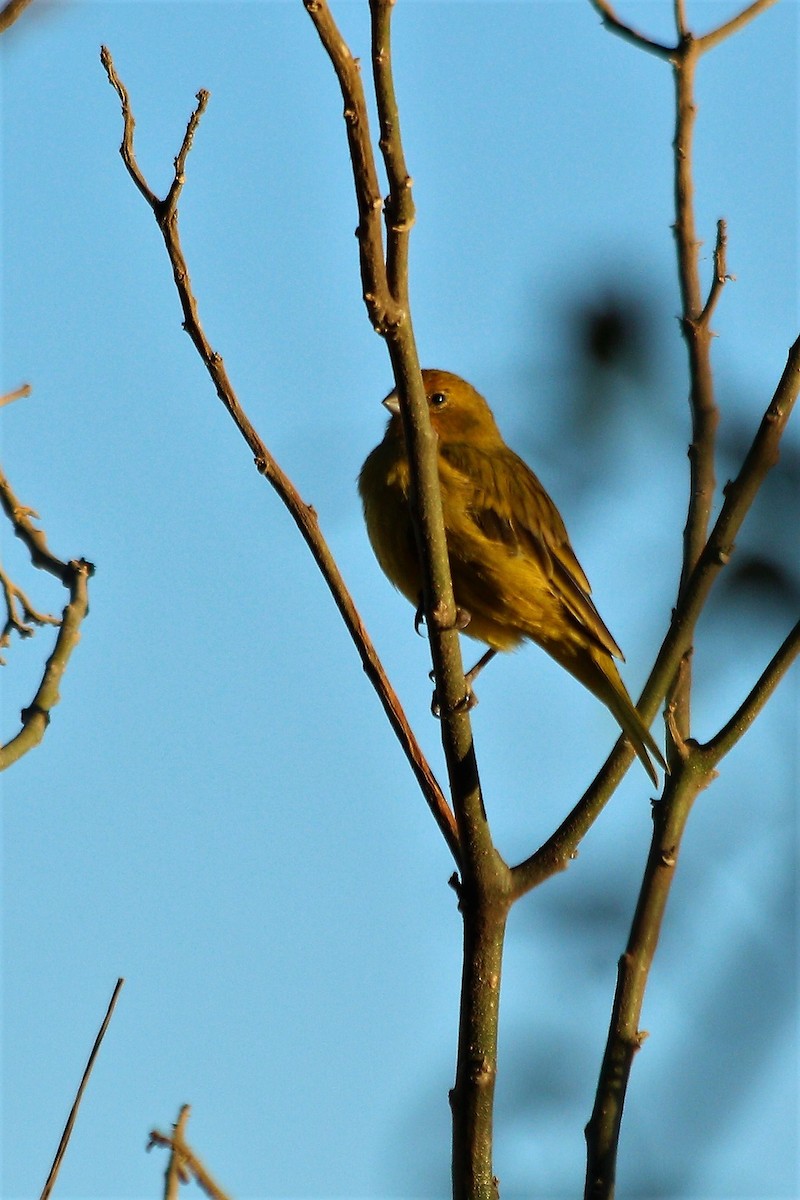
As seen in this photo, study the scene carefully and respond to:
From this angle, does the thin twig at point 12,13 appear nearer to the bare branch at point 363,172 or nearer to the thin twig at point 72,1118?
the bare branch at point 363,172

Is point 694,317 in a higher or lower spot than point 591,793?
higher

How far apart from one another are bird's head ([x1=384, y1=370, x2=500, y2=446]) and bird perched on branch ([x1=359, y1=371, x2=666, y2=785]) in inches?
31.7

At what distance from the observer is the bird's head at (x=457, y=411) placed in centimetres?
641

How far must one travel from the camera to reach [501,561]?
518 cm

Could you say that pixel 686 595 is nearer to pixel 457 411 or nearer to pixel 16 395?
pixel 16 395

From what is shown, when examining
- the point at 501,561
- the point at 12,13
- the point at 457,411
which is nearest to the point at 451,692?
the point at 12,13

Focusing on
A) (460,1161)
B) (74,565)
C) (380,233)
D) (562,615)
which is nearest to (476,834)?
(460,1161)

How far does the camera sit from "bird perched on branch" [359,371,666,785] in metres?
5.10

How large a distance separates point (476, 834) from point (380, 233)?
1.18 metres

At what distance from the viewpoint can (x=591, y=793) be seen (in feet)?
10.3

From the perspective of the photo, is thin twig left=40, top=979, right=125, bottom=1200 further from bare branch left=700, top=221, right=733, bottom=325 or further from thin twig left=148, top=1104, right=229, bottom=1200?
bare branch left=700, top=221, right=733, bottom=325

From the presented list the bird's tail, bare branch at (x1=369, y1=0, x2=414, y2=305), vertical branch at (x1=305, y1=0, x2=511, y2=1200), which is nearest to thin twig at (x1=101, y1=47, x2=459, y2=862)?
vertical branch at (x1=305, y1=0, x2=511, y2=1200)

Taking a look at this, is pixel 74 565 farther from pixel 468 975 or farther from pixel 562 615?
pixel 562 615

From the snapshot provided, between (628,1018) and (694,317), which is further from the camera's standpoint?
(694,317)
